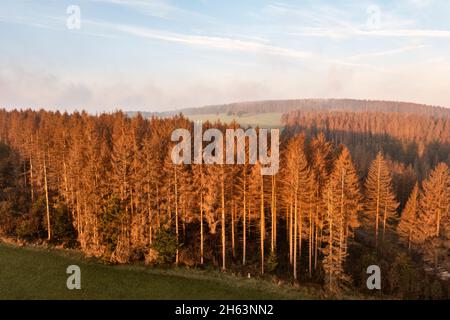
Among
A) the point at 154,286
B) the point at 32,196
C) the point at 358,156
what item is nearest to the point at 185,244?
the point at 154,286

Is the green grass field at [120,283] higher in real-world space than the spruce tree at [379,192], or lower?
lower

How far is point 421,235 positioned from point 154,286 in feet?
124

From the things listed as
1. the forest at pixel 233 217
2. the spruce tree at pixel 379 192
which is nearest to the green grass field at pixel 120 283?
the forest at pixel 233 217

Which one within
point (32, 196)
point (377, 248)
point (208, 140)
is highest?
point (208, 140)

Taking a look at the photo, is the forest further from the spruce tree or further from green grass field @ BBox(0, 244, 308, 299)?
green grass field @ BBox(0, 244, 308, 299)

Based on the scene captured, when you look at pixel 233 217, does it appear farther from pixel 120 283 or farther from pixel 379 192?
pixel 379 192

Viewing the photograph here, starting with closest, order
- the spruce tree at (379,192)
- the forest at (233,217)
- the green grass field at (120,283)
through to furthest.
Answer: the green grass field at (120,283), the forest at (233,217), the spruce tree at (379,192)

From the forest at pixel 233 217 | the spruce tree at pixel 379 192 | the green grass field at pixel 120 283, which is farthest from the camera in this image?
the spruce tree at pixel 379 192

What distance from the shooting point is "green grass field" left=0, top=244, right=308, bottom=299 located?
2773 cm

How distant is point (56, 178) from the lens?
52188 millimetres

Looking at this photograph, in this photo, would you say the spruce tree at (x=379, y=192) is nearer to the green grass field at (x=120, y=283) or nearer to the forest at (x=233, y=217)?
the forest at (x=233, y=217)

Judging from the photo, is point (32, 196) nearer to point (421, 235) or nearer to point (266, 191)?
point (266, 191)

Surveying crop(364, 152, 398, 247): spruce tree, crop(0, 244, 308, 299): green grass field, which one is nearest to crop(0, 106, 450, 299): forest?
crop(364, 152, 398, 247): spruce tree

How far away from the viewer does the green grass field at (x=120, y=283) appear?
91.0ft
